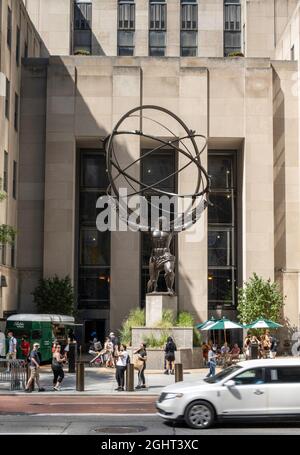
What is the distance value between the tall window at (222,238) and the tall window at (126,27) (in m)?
16.4

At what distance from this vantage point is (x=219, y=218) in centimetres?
4934

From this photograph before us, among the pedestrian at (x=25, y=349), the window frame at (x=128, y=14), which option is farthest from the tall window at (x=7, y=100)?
the window frame at (x=128, y=14)

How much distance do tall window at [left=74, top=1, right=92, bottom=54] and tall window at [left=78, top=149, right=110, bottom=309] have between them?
52.1ft

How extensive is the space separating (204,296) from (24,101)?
16690mm

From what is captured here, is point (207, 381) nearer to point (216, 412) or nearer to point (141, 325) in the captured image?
point (216, 412)

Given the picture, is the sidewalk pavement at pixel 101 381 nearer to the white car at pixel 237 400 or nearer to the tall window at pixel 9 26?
the white car at pixel 237 400

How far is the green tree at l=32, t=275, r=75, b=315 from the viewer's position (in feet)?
141

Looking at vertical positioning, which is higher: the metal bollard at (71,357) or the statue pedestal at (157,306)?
the statue pedestal at (157,306)

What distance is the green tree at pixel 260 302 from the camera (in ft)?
140

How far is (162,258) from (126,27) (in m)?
32.5

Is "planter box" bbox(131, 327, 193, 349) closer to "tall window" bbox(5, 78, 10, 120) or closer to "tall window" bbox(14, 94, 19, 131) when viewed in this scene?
"tall window" bbox(5, 78, 10, 120)

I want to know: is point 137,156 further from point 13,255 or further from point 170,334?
point 170,334

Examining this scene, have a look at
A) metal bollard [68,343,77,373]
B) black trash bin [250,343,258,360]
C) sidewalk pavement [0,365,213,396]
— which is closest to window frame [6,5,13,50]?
sidewalk pavement [0,365,213,396]

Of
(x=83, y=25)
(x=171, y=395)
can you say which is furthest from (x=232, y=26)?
(x=171, y=395)
